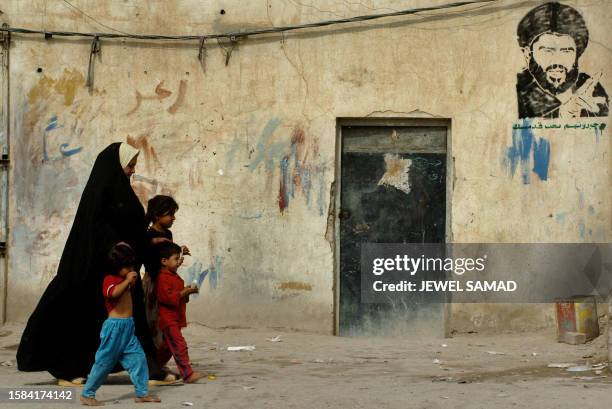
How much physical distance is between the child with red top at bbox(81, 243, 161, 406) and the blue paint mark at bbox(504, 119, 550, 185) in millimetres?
4518

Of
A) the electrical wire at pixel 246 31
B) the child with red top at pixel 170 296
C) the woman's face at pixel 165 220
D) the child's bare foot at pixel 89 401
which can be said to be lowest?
the child's bare foot at pixel 89 401

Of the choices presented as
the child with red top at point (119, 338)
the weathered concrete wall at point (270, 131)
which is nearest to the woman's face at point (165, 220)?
the child with red top at point (119, 338)

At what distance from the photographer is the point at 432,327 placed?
10086 millimetres

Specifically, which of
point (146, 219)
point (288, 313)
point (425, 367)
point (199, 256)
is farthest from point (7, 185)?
point (425, 367)

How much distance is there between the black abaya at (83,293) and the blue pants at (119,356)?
1.95 feet

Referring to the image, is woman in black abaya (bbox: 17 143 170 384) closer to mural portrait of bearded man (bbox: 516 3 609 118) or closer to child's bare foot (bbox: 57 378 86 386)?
child's bare foot (bbox: 57 378 86 386)

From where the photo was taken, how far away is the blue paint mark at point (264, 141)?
1013 cm

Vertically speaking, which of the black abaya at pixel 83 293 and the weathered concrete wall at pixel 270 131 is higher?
the weathered concrete wall at pixel 270 131

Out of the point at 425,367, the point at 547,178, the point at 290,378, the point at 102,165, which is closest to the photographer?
the point at 102,165

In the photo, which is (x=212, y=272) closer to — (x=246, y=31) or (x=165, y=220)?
(x=246, y=31)

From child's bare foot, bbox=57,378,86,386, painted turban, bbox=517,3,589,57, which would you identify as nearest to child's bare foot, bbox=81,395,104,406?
child's bare foot, bbox=57,378,86,386

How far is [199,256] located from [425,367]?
278 cm

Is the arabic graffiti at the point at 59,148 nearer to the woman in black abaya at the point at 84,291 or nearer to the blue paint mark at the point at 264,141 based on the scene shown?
the blue paint mark at the point at 264,141

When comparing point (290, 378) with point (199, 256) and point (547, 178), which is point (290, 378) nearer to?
point (199, 256)
